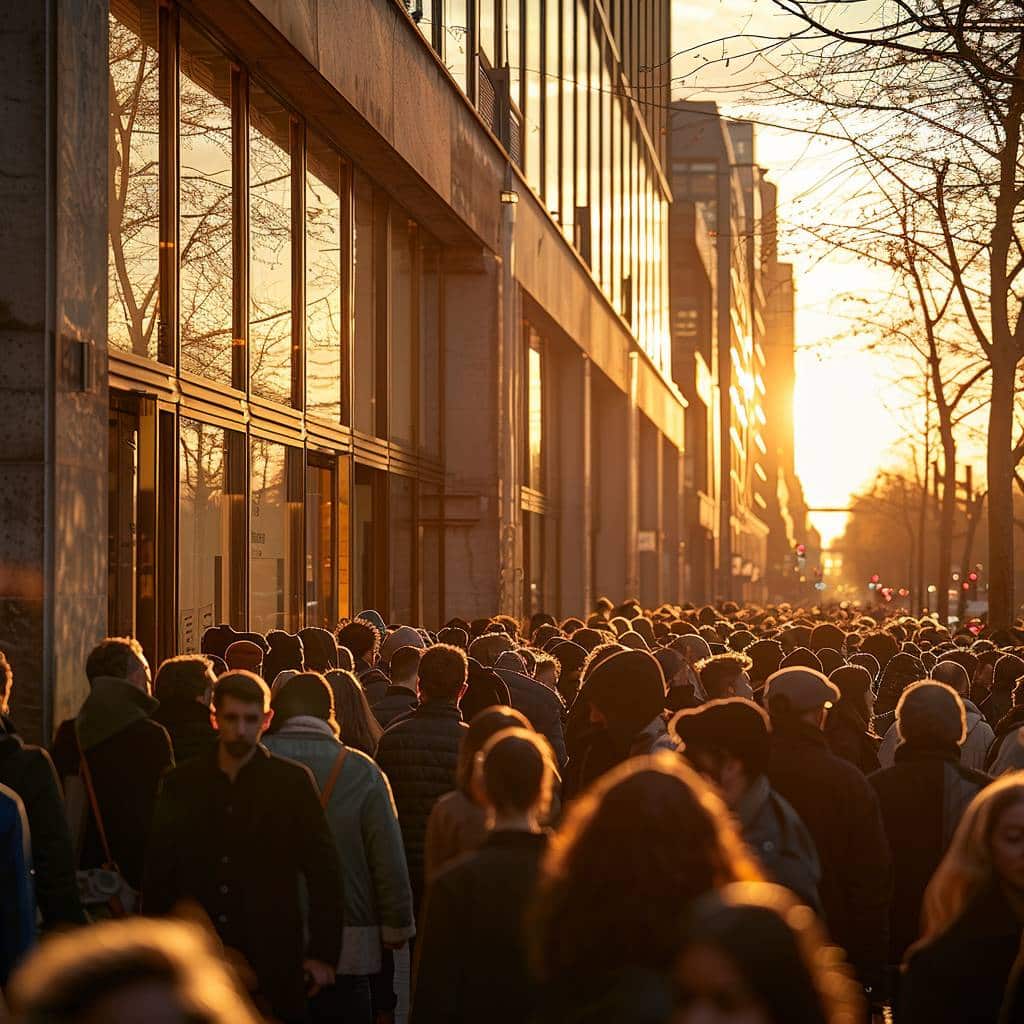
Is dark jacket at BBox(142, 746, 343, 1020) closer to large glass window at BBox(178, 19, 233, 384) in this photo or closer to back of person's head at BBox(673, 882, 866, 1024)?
back of person's head at BBox(673, 882, 866, 1024)

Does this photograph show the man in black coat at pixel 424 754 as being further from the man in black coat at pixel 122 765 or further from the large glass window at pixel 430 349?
the large glass window at pixel 430 349

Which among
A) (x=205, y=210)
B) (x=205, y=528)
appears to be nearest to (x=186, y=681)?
(x=205, y=528)

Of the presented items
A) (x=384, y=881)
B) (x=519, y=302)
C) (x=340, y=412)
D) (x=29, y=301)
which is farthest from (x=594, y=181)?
(x=384, y=881)

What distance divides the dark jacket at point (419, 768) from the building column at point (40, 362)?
2.97 metres

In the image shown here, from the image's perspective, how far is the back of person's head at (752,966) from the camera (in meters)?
2.55

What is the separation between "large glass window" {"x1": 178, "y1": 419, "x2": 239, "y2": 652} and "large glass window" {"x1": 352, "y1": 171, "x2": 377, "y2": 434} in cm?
581

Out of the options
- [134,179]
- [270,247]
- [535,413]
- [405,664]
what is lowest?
[405,664]

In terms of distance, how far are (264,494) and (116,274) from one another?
16.8 ft

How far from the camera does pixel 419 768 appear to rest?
28.2 feet

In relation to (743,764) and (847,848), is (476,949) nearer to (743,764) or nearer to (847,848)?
(743,764)

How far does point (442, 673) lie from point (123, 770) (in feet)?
5.32

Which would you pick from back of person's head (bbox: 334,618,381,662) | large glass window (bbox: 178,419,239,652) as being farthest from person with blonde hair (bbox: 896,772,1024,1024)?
large glass window (bbox: 178,419,239,652)

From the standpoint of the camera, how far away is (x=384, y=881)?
736 centimetres

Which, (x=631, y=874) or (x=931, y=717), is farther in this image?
(x=931, y=717)
